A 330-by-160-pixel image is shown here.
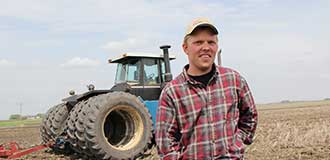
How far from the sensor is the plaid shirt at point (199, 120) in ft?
7.28

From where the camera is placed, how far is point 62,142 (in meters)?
8.46

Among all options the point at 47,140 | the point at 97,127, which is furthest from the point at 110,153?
the point at 47,140

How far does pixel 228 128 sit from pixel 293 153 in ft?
18.0

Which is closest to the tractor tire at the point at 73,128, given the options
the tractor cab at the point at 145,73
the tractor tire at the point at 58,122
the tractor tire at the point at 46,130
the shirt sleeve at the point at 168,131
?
the tractor cab at the point at 145,73

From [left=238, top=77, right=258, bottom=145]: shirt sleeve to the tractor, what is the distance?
191 inches

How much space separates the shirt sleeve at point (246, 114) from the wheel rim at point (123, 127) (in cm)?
522

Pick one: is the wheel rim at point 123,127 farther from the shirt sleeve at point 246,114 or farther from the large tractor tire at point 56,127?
the shirt sleeve at point 246,114

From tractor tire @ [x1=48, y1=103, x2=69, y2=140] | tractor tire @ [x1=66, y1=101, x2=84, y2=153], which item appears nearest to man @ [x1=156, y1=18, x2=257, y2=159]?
tractor tire @ [x1=66, y1=101, x2=84, y2=153]

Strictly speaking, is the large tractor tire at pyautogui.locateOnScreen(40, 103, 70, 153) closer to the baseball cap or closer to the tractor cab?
the tractor cab

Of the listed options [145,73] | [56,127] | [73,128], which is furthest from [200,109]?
[56,127]

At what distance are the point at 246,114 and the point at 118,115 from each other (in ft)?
18.8

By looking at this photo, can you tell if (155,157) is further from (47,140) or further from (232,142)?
(232,142)

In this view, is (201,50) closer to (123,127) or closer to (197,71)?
(197,71)

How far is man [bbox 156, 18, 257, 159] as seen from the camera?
2.22 m
